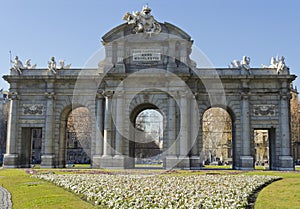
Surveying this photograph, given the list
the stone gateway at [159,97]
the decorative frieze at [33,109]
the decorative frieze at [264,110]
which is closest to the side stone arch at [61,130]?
the stone gateway at [159,97]

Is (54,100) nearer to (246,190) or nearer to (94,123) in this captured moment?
(94,123)

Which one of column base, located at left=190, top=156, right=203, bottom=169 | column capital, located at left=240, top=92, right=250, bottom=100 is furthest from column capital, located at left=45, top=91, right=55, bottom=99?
column capital, located at left=240, top=92, right=250, bottom=100

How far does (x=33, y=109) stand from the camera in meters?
39.9

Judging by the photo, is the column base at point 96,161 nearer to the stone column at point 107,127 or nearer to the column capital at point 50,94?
the stone column at point 107,127

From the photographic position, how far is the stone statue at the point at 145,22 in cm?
3794

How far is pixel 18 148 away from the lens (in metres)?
39.5

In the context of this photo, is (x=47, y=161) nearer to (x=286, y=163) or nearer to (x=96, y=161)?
(x=96, y=161)

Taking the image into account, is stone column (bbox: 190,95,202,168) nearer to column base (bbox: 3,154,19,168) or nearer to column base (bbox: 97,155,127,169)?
column base (bbox: 97,155,127,169)

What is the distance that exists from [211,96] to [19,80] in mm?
20671

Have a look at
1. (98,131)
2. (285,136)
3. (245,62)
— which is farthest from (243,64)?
(98,131)

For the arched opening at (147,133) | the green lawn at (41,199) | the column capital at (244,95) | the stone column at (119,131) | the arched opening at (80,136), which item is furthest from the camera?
the arched opening at (80,136)

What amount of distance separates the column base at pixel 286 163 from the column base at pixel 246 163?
294 centimetres

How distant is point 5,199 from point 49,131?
23.0 m

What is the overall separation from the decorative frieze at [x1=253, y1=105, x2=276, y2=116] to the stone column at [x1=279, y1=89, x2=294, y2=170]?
0.88 meters
